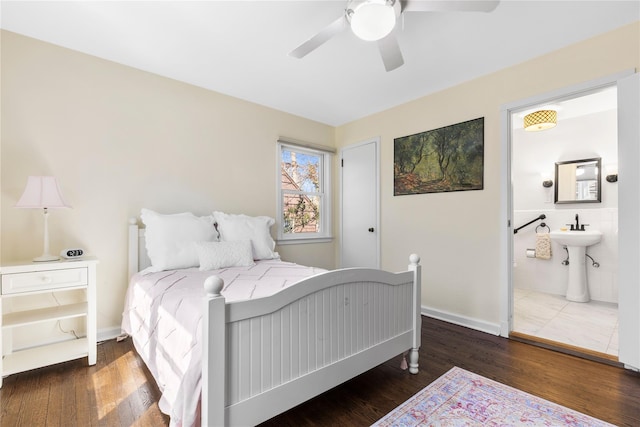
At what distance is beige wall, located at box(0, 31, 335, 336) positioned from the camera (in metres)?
2.18

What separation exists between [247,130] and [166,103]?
0.86 metres

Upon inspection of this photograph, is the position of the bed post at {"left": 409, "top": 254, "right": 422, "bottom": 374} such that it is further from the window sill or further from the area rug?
the window sill

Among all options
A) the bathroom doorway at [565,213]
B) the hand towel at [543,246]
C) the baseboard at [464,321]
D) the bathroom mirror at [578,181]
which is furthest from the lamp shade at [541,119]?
the baseboard at [464,321]

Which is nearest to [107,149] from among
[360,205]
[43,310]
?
[43,310]

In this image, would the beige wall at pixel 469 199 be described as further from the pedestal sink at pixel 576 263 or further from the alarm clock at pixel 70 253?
the alarm clock at pixel 70 253

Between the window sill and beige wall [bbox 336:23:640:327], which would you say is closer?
beige wall [bbox 336:23:640:327]

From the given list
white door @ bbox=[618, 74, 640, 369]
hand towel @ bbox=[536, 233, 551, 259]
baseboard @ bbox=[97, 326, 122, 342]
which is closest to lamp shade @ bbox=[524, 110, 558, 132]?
white door @ bbox=[618, 74, 640, 369]

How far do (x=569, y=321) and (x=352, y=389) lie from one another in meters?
2.56

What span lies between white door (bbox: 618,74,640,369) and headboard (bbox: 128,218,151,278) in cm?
365

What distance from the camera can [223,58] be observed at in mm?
2502

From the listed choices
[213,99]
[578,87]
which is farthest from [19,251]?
[578,87]

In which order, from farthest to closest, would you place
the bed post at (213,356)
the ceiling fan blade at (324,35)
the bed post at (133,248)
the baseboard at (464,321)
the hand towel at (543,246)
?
1. the hand towel at (543,246)
2. the baseboard at (464,321)
3. the bed post at (133,248)
4. the ceiling fan blade at (324,35)
5. the bed post at (213,356)

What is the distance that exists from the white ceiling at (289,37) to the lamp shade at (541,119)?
1.10 metres

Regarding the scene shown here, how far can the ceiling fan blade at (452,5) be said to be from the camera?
1472 mm
